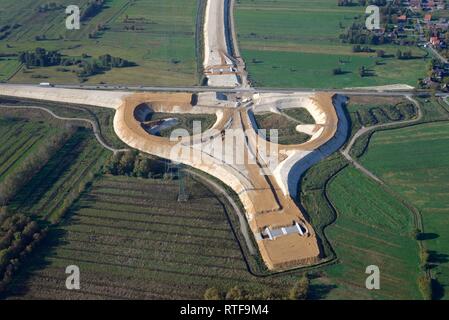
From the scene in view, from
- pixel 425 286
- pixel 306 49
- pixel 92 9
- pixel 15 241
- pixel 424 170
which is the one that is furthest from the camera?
pixel 92 9

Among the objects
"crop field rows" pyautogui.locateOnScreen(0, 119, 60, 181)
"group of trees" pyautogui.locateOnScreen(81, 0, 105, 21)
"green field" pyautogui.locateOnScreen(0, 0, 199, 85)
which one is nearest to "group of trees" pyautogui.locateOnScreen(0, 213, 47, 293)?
"crop field rows" pyautogui.locateOnScreen(0, 119, 60, 181)

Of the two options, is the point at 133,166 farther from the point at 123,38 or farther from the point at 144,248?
the point at 123,38

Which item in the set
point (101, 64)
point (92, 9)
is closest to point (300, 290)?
point (101, 64)

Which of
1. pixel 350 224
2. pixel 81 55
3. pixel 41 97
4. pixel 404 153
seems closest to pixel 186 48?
pixel 81 55

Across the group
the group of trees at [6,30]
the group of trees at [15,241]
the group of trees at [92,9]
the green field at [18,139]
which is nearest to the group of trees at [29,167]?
the green field at [18,139]

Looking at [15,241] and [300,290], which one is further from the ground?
[15,241]

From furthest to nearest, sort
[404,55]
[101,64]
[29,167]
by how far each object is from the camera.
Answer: [404,55], [101,64], [29,167]

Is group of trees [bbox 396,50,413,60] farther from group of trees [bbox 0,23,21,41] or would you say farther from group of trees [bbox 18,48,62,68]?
group of trees [bbox 0,23,21,41]
